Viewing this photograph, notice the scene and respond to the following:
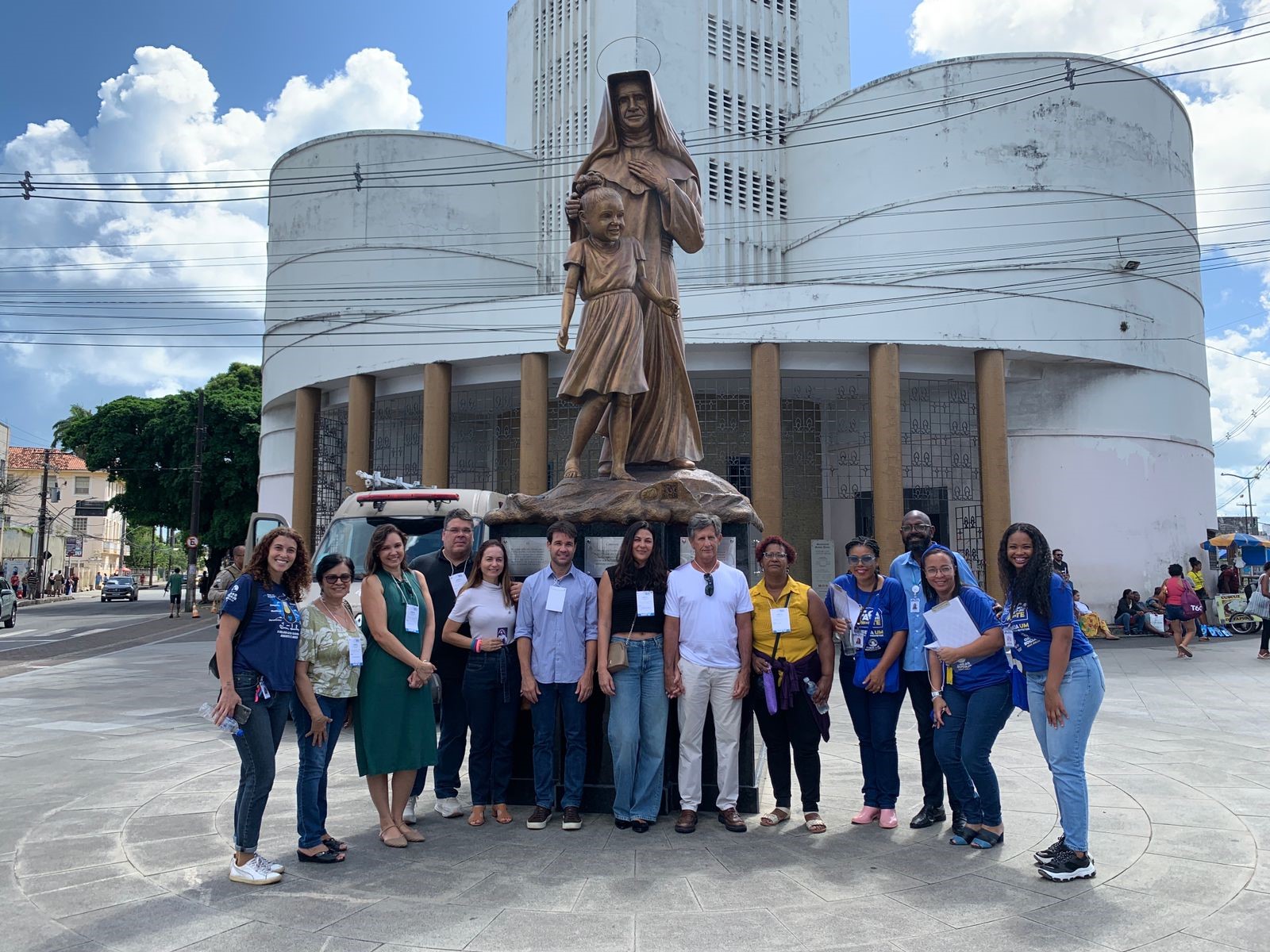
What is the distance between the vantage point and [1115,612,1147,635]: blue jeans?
68.7 ft

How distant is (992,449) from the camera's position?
69.7 feet

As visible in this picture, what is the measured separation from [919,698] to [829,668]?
630 millimetres

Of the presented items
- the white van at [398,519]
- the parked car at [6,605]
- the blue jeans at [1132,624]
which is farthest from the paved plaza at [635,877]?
the parked car at [6,605]

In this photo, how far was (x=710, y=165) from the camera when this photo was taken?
2584 cm

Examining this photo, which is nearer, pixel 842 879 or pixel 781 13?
pixel 842 879

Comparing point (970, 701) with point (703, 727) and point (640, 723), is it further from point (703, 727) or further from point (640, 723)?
point (640, 723)

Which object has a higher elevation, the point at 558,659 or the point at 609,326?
the point at 609,326

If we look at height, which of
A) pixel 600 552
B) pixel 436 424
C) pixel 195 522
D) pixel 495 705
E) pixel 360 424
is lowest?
pixel 495 705

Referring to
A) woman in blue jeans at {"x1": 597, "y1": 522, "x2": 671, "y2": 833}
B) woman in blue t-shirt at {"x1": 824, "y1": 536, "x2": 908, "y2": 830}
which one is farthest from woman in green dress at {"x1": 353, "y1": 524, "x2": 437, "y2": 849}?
woman in blue t-shirt at {"x1": 824, "y1": 536, "x2": 908, "y2": 830}

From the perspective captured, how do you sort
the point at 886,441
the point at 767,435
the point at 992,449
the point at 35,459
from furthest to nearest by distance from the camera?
1. the point at 35,459
2. the point at 992,449
3. the point at 886,441
4. the point at 767,435

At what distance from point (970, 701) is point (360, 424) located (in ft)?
69.9

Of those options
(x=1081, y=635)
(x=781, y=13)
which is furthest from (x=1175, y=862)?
(x=781, y=13)

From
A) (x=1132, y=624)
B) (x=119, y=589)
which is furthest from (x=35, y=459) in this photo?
(x=1132, y=624)

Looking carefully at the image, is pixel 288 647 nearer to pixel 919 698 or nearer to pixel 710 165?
pixel 919 698
